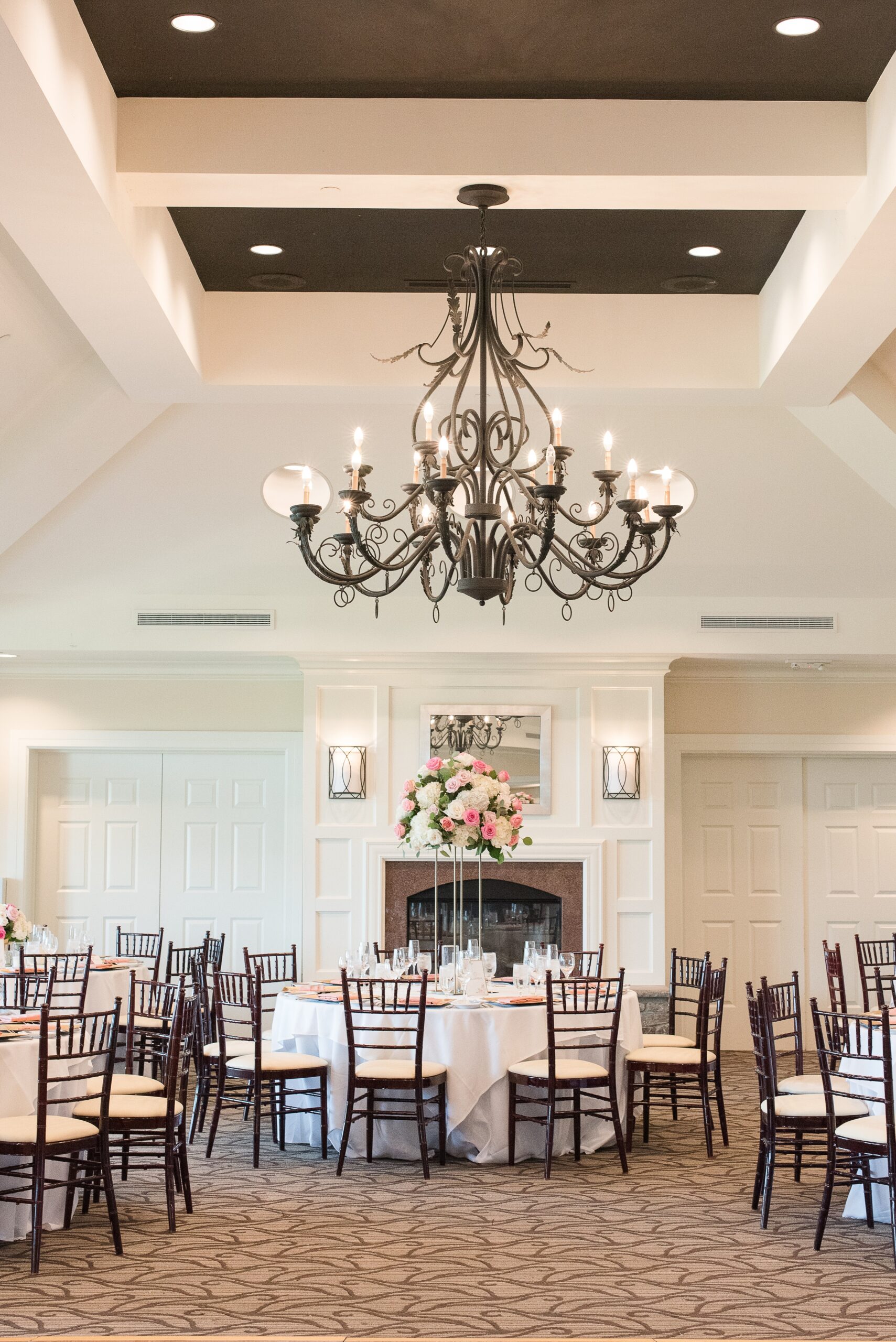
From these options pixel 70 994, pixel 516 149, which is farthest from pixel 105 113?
pixel 70 994

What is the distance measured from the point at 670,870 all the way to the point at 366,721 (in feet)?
9.43

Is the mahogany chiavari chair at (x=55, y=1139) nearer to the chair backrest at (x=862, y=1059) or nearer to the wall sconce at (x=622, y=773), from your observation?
the chair backrest at (x=862, y=1059)

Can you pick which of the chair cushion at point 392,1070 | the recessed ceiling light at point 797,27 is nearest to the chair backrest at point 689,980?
the chair cushion at point 392,1070

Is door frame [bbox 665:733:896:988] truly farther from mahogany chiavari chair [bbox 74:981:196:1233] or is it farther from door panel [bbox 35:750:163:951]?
mahogany chiavari chair [bbox 74:981:196:1233]

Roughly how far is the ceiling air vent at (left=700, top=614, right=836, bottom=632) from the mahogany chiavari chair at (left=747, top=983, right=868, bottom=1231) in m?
A: 4.07

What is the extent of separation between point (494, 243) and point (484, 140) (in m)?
1.31

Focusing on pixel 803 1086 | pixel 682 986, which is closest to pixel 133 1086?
pixel 803 1086

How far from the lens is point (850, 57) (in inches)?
165

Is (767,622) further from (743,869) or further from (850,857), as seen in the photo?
(850,857)

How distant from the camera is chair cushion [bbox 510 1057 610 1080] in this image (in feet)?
22.0

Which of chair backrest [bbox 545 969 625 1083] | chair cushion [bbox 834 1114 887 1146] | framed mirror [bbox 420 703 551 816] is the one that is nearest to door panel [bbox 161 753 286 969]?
framed mirror [bbox 420 703 551 816]

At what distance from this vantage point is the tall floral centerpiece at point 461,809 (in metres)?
7.34

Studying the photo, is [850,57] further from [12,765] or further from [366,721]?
[12,765]

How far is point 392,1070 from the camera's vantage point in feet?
21.9
